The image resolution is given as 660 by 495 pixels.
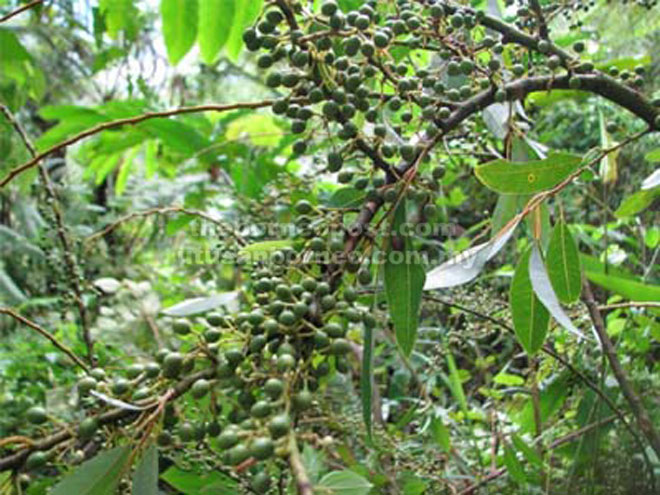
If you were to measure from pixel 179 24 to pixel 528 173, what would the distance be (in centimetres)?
47

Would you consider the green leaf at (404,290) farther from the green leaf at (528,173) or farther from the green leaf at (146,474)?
the green leaf at (146,474)

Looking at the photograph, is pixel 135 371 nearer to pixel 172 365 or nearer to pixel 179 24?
pixel 172 365

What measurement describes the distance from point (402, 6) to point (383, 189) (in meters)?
0.23

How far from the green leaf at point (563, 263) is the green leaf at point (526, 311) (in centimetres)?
3

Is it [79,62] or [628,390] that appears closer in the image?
[628,390]

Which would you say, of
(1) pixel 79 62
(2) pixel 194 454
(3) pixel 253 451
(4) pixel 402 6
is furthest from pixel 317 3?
(1) pixel 79 62

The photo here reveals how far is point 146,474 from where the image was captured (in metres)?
0.44

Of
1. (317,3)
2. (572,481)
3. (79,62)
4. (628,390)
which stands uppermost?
(79,62)

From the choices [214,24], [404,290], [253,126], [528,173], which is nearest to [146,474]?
[404,290]

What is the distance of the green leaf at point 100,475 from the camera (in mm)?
420

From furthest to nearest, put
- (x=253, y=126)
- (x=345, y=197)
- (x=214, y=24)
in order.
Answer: (x=253, y=126) → (x=214, y=24) → (x=345, y=197)

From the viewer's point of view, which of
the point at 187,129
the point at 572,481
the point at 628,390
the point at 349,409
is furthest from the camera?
the point at 187,129

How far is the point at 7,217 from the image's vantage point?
2.93 meters

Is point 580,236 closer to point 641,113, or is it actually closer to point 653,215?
point 653,215
